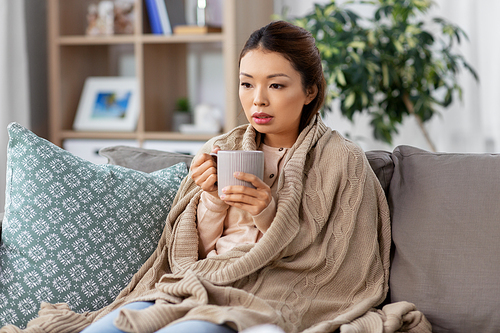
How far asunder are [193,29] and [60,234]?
186 centimetres

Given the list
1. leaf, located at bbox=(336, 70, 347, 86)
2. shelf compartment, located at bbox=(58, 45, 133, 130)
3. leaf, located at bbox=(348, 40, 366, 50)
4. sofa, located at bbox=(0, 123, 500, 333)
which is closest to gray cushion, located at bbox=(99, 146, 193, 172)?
sofa, located at bbox=(0, 123, 500, 333)

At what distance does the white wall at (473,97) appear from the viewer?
2.87 metres

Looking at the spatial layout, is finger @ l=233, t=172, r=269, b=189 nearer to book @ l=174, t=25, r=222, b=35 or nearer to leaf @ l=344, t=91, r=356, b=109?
leaf @ l=344, t=91, r=356, b=109

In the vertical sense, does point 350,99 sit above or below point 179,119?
above

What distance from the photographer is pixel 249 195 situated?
119 centimetres

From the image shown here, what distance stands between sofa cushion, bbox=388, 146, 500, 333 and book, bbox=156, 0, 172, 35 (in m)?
1.93

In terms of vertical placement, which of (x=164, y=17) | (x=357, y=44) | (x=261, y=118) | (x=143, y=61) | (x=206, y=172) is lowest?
(x=206, y=172)

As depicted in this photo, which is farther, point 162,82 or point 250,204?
point 162,82

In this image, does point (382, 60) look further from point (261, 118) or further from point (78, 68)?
point (78, 68)

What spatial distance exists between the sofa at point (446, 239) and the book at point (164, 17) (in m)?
1.71

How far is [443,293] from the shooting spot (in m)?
1.31

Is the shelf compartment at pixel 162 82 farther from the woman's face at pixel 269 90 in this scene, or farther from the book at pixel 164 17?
the woman's face at pixel 269 90

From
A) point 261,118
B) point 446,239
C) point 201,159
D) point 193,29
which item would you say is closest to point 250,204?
point 201,159

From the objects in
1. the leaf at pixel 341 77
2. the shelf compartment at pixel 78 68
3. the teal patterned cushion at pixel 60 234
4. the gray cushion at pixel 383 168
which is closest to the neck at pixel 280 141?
the gray cushion at pixel 383 168
